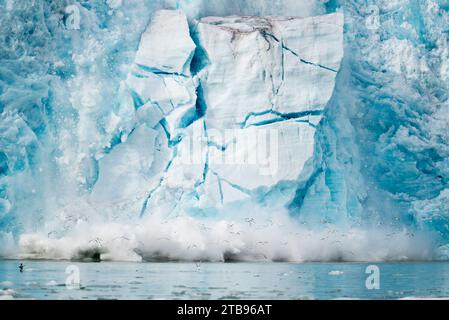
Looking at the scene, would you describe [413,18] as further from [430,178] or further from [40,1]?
[40,1]

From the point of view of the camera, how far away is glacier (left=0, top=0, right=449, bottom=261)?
12.3 metres

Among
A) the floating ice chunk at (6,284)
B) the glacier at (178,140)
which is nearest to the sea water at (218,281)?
the floating ice chunk at (6,284)

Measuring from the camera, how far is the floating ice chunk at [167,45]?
1272 centimetres

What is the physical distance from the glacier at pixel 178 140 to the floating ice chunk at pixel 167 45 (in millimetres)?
21

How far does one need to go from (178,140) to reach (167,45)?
4.68 feet

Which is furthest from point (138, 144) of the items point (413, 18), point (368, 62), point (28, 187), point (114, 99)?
point (413, 18)

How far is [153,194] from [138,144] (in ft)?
2.59

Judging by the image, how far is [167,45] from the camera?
41.9ft

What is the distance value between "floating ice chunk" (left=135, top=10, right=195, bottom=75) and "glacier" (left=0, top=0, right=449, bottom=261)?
0.02 metres
